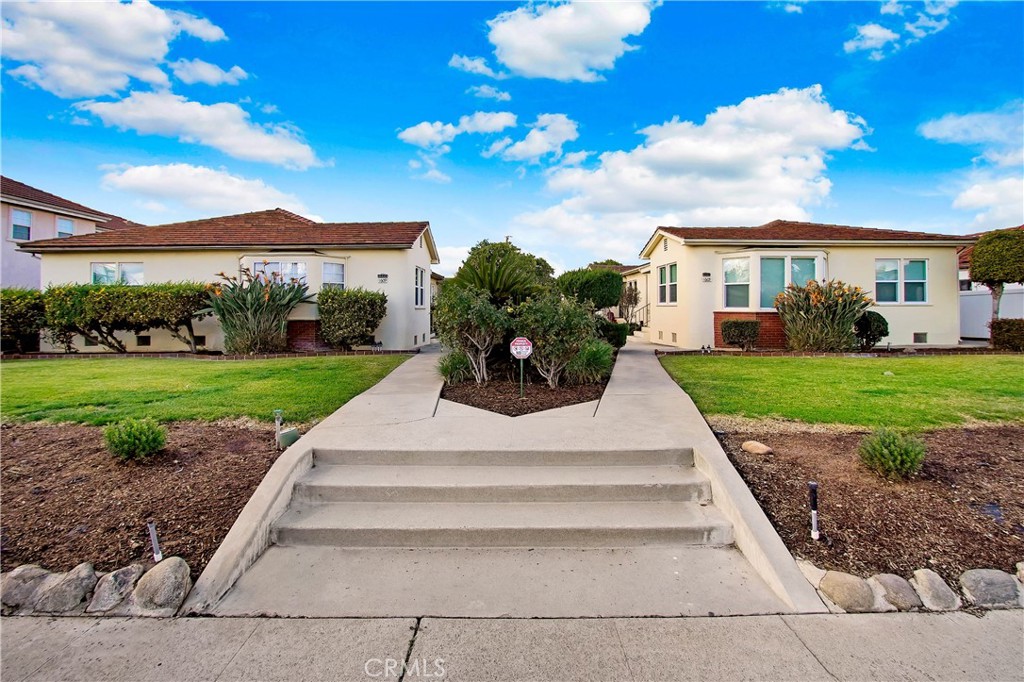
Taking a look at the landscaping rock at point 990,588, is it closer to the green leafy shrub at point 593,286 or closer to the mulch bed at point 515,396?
the mulch bed at point 515,396

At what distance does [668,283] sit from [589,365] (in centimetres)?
983

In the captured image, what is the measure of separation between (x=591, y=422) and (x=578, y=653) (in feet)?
10.9

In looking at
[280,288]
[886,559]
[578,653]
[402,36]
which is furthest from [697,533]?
[280,288]

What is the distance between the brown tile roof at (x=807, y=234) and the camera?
555 inches

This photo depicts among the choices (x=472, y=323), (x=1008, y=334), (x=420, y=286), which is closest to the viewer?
(x=472, y=323)

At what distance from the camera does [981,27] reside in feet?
31.6

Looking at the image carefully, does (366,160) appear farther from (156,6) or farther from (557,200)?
(557,200)

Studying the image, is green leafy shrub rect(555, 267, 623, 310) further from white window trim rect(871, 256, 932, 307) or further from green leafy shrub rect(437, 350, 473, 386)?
green leafy shrub rect(437, 350, 473, 386)

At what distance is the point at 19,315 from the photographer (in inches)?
501

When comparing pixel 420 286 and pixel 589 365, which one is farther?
pixel 420 286

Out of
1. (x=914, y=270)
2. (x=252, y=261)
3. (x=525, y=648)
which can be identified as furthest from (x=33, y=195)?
(x=914, y=270)

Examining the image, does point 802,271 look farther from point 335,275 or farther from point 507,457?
point 335,275

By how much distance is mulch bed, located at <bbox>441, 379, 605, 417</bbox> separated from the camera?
21.2ft

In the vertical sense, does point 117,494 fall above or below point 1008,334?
below
